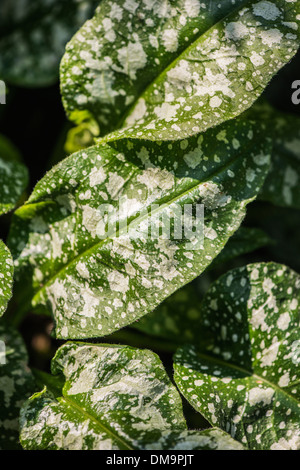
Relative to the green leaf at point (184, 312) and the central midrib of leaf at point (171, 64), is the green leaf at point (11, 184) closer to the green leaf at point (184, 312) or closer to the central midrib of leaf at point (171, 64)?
the central midrib of leaf at point (171, 64)

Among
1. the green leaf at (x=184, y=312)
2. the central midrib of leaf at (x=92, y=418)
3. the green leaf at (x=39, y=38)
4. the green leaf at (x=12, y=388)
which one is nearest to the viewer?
the central midrib of leaf at (x=92, y=418)

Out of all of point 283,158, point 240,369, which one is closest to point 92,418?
point 240,369

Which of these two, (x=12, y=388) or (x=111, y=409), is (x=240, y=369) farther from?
(x=12, y=388)

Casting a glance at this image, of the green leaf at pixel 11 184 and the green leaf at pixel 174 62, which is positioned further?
the green leaf at pixel 11 184

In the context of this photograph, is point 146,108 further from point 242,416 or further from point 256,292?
point 242,416

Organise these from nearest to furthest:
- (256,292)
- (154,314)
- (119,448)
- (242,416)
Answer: (119,448)
(242,416)
(256,292)
(154,314)

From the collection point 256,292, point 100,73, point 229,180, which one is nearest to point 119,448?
point 256,292

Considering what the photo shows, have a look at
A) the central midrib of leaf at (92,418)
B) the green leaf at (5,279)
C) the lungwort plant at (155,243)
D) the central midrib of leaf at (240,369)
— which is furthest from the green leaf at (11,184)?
the central midrib of leaf at (240,369)
